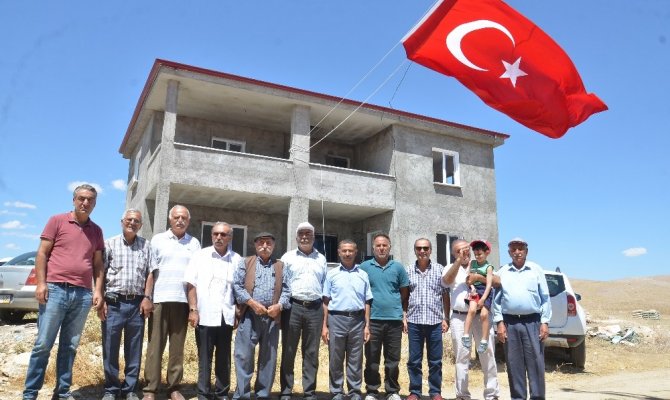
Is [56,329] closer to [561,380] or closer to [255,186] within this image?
[561,380]

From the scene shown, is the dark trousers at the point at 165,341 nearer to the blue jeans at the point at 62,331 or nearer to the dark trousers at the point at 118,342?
the dark trousers at the point at 118,342

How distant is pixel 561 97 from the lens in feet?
22.2

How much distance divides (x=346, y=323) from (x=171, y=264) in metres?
1.99

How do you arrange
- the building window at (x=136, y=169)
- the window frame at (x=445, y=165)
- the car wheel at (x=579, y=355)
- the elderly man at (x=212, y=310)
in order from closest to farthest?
the elderly man at (x=212, y=310) → the car wheel at (x=579, y=355) → the building window at (x=136, y=169) → the window frame at (x=445, y=165)

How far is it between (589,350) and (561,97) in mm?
7638

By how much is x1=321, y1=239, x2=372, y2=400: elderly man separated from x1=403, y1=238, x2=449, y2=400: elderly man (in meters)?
0.54

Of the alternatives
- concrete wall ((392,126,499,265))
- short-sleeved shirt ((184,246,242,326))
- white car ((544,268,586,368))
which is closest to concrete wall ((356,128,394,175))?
concrete wall ((392,126,499,265))

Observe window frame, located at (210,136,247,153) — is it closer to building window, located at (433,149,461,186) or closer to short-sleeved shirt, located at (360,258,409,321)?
building window, located at (433,149,461,186)

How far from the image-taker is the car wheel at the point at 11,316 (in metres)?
11.0

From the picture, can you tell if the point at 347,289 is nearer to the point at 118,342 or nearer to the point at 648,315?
the point at 118,342

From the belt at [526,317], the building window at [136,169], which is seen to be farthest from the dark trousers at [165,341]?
the building window at [136,169]

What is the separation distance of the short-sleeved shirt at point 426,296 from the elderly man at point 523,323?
0.65m

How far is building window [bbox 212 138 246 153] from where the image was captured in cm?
1605

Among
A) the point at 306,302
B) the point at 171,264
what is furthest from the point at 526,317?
the point at 171,264
